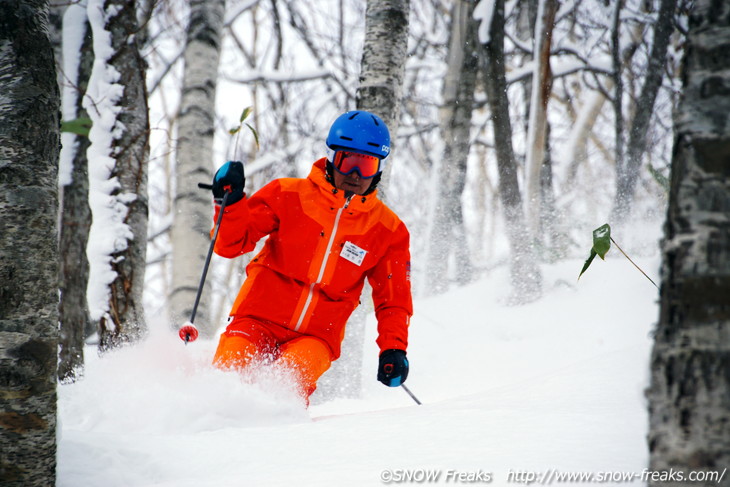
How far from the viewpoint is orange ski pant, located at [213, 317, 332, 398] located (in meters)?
3.12

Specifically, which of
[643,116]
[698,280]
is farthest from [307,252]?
[643,116]

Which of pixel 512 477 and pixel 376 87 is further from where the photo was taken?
pixel 376 87

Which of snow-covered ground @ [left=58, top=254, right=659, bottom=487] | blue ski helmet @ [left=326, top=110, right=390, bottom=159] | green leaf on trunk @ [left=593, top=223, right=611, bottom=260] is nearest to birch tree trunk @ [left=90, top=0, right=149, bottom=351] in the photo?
snow-covered ground @ [left=58, top=254, right=659, bottom=487]

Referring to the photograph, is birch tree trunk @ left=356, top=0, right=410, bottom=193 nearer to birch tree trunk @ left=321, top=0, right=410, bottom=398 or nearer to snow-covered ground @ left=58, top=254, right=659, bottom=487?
birch tree trunk @ left=321, top=0, right=410, bottom=398

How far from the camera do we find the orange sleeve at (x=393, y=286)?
352 cm

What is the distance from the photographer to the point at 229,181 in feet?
10.3

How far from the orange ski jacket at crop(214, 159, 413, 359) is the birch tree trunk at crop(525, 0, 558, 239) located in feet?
14.1

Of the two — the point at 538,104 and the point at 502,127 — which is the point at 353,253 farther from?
the point at 538,104

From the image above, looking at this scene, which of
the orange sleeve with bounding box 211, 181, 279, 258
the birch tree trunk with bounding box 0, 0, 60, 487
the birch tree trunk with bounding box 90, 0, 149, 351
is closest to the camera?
the birch tree trunk with bounding box 0, 0, 60, 487

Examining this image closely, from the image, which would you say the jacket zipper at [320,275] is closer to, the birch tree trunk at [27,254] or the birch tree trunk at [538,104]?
the birch tree trunk at [27,254]

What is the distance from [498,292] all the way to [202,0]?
4.83 m

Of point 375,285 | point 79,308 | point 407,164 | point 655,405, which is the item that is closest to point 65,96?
point 79,308

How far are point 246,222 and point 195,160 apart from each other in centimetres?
323

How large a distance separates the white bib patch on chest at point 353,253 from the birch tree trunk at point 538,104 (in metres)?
4.30
